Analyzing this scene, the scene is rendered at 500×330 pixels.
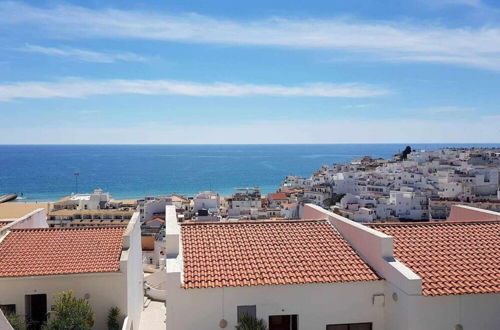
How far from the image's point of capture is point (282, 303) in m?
11.6

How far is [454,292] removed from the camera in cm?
1095

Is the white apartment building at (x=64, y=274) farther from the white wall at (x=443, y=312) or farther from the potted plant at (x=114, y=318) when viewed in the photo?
the white wall at (x=443, y=312)

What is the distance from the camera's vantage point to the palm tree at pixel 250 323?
10.9 m

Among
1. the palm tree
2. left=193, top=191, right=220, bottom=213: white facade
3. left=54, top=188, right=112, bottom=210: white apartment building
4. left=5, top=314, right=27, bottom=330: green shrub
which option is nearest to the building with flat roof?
the palm tree

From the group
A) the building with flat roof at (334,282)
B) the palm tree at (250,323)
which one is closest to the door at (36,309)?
the building with flat roof at (334,282)

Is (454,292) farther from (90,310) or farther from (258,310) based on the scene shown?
(90,310)

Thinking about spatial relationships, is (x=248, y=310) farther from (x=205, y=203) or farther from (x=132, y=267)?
(x=205, y=203)

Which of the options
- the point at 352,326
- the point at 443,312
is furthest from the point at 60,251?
the point at 443,312

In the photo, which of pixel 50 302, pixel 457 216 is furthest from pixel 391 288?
pixel 50 302

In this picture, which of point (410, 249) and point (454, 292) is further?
point (410, 249)

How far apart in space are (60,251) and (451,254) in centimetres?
1178

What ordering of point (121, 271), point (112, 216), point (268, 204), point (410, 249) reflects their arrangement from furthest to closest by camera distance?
point (268, 204)
point (112, 216)
point (121, 271)
point (410, 249)

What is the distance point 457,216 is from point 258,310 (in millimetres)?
10111

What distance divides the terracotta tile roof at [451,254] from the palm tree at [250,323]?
3889mm
